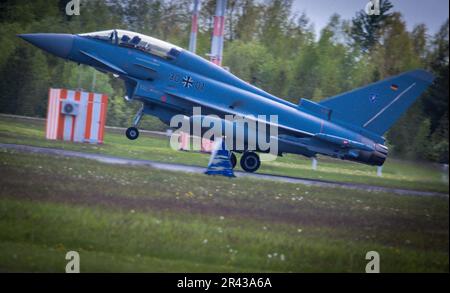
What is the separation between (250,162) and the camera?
1630 centimetres

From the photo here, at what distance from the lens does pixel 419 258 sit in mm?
11281

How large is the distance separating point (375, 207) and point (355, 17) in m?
9.41

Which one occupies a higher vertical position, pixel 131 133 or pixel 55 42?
pixel 55 42

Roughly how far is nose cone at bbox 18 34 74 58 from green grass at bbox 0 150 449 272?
293cm

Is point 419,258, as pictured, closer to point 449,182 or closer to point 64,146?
point 449,182

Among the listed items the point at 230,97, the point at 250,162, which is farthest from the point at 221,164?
the point at 230,97

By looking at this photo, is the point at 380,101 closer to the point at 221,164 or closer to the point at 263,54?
the point at 221,164

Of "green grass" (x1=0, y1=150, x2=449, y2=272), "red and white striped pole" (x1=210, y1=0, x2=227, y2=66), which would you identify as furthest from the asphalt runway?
"red and white striped pole" (x1=210, y1=0, x2=227, y2=66)

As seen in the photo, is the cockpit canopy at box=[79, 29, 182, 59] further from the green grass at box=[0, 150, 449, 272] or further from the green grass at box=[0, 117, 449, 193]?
the green grass at box=[0, 150, 449, 272]

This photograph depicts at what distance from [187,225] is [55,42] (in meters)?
6.92

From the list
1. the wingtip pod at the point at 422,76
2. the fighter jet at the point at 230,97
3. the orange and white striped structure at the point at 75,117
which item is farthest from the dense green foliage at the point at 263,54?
the orange and white striped structure at the point at 75,117

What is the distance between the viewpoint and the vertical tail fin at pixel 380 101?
15.4m

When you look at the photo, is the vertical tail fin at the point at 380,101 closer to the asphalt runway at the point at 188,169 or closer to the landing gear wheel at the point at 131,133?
the asphalt runway at the point at 188,169

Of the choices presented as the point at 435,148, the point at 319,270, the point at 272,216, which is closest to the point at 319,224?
the point at 272,216
